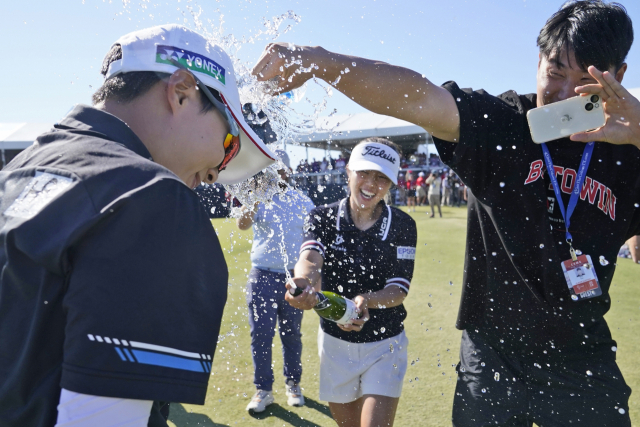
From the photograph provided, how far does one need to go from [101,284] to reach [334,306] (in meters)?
2.26

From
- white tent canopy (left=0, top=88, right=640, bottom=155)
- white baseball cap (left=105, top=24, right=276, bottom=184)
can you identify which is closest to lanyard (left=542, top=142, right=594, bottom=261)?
white baseball cap (left=105, top=24, right=276, bottom=184)

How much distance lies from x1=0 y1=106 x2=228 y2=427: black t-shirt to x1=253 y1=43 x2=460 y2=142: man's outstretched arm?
3.40ft

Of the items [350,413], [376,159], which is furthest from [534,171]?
[350,413]

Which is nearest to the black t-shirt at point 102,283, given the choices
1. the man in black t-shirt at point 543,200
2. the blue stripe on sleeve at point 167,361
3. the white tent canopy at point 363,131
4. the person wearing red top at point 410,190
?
the blue stripe on sleeve at point 167,361

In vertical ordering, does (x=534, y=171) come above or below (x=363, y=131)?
below

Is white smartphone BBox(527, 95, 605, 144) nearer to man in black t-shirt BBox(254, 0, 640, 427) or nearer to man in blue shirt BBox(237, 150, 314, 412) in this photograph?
man in black t-shirt BBox(254, 0, 640, 427)

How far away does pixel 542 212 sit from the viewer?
7.32 feet

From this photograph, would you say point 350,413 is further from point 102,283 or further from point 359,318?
point 102,283

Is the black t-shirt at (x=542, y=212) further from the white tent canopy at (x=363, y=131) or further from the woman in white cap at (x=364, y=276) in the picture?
the white tent canopy at (x=363, y=131)

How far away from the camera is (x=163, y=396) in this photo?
0.93 metres

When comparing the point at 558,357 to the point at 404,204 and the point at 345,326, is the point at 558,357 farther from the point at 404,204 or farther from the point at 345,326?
the point at 404,204

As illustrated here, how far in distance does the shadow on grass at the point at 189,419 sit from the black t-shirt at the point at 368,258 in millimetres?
1429

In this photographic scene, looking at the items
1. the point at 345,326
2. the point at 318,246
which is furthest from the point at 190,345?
the point at 318,246

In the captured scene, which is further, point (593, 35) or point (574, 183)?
point (574, 183)
